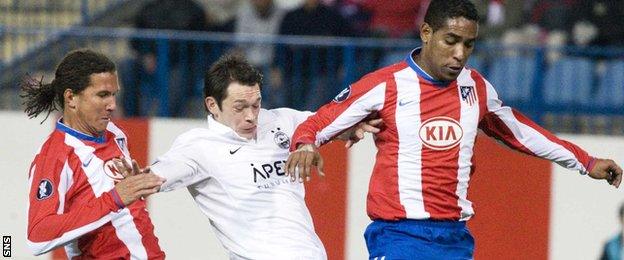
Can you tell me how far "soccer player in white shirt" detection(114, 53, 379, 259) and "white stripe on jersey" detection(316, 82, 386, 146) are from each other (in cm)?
9

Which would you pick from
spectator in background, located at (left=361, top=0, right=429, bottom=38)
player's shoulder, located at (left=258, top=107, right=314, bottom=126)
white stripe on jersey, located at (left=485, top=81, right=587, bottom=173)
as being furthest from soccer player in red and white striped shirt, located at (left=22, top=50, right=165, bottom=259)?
spectator in background, located at (left=361, top=0, right=429, bottom=38)

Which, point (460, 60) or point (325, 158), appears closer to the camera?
point (460, 60)

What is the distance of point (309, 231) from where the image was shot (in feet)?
21.8

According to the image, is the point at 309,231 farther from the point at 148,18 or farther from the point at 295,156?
the point at 148,18

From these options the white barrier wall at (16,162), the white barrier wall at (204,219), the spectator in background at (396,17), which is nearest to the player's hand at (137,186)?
the white barrier wall at (204,219)

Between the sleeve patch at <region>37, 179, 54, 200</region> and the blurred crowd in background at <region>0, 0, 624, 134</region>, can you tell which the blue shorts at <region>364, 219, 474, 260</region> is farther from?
the blurred crowd in background at <region>0, 0, 624, 134</region>

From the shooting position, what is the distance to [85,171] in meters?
6.37

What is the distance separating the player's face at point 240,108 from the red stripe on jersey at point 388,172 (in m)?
0.60

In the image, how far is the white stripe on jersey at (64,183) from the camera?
6.20 metres

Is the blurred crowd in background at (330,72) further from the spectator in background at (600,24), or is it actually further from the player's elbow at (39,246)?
the player's elbow at (39,246)

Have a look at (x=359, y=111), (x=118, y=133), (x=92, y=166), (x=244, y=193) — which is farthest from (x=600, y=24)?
(x=92, y=166)

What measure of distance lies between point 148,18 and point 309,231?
569 cm

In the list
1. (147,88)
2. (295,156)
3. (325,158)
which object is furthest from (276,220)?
(147,88)

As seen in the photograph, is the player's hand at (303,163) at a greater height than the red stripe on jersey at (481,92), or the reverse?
the red stripe on jersey at (481,92)
